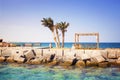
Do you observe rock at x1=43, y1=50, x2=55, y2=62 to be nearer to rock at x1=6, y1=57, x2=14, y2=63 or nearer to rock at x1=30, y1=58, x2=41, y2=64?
rock at x1=30, y1=58, x2=41, y2=64

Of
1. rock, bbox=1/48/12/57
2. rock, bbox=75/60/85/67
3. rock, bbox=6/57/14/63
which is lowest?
rock, bbox=75/60/85/67

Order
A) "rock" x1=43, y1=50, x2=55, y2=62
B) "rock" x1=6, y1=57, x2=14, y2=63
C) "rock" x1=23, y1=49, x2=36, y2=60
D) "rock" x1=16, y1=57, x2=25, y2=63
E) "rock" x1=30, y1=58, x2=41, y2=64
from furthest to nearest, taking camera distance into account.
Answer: "rock" x1=6, y1=57, x2=14, y2=63, "rock" x1=23, y1=49, x2=36, y2=60, "rock" x1=16, y1=57, x2=25, y2=63, "rock" x1=43, y1=50, x2=55, y2=62, "rock" x1=30, y1=58, x2=41, y2=64

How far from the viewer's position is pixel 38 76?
17.5 metres

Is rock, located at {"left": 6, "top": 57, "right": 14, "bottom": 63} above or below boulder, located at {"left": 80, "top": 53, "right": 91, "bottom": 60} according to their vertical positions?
below

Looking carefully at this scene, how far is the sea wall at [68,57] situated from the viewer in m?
22.8

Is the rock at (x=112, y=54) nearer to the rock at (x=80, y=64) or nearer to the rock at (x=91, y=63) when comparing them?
the rock at (x=91, y=63)

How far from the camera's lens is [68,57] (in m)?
23.6

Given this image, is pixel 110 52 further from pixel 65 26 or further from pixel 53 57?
pixel 65 26

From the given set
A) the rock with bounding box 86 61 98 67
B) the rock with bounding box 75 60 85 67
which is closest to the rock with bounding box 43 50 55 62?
the rock with bounding box 75 60 85 67

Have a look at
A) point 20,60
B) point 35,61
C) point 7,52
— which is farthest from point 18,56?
point 7,52

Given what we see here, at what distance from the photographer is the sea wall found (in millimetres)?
22781

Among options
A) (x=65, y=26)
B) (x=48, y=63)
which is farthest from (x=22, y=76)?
(x=65, y=26)

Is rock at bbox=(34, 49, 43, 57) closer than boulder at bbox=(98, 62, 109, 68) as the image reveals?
No

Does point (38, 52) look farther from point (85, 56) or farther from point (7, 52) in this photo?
point (85, 56)
